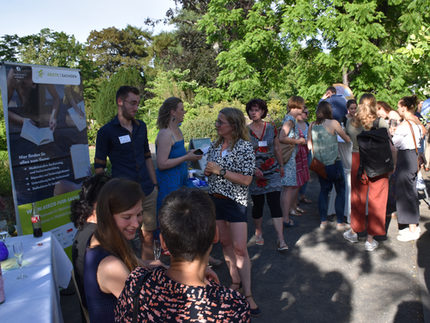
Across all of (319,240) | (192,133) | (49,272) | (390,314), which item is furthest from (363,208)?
(192,133)

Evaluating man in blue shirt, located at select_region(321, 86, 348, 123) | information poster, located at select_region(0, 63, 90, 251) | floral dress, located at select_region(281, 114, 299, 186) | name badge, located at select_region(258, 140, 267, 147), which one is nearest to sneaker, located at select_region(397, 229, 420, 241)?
floral dress, located at select_region(281, 114, 299, 186)

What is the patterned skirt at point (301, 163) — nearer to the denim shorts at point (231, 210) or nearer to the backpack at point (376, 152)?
the backpack at point (376, 152)

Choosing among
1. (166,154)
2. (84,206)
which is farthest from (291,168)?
(84,206)

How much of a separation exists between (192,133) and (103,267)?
1231 centimetres

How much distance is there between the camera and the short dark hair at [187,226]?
1.34m

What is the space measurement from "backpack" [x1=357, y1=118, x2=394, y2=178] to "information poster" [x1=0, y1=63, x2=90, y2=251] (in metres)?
3.41

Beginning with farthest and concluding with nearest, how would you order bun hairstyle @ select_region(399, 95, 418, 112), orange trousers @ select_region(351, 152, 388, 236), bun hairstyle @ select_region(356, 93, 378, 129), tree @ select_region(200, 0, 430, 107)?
tree @ select_region(200, 0, 430, 107), bun hairstyle @ select_region(399, 95, 418, 112), orange trousers @ select_region(351, 152, 388, 236), bun hairstyle @ select_region(356, 93, 378, 129)

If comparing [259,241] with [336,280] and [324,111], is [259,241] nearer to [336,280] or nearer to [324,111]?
[336,280]

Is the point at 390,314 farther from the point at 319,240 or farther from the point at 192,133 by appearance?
the point at 192,133

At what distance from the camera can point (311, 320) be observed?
317 centimetres

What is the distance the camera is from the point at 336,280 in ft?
12.7

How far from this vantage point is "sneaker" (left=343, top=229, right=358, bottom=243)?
478 cm

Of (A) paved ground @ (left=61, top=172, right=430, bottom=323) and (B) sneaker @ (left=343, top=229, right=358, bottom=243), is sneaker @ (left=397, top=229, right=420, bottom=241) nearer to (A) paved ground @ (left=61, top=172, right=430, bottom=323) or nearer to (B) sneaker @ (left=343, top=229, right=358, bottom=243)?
(A) paved ground @ (left=61, top=172, right=430, bottom=323)

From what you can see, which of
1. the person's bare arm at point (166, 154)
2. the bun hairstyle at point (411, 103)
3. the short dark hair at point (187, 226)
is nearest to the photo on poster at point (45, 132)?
the person's bare arm at point (166, 154)
